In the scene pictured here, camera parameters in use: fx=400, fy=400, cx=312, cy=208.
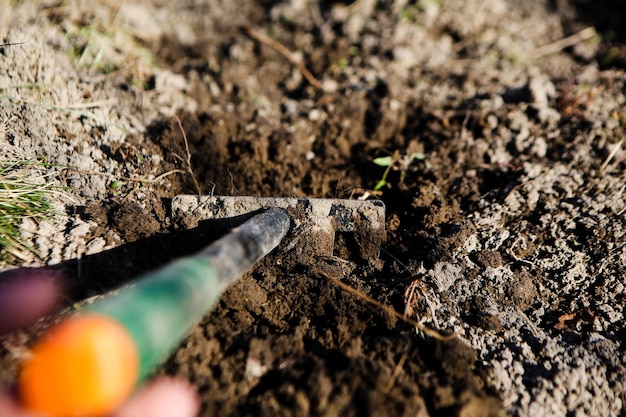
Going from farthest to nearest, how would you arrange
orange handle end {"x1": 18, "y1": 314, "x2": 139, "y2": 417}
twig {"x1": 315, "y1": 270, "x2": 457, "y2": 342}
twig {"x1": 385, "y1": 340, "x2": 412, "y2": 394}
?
twig {"x1": 315, "y1": 270, "x2": 457, "y2": 342} → twig {"x1": 385, "y1": 340, "x2": 412, "y2": 394} → orange handle end {"x1": 18, "y1": 314, "x2": 139, "y2": 417}

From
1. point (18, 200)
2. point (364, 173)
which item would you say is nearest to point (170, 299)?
point (18, 200)

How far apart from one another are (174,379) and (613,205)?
2580 millimetres

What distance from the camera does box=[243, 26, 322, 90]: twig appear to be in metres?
3.31

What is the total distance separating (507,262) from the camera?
89.4 inches

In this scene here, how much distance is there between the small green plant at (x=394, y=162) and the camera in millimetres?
2651

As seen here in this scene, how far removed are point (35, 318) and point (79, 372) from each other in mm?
1042

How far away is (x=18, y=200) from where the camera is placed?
212cm

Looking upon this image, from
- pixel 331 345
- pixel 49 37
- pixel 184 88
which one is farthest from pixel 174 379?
pixel 49 37

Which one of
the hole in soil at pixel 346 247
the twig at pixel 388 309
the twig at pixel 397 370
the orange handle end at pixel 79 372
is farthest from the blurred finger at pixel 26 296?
the twig at pixel 397 370

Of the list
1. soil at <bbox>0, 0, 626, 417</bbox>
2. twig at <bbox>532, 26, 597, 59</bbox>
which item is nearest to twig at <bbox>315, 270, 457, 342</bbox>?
soil at <bbox>0, 0, 626, 417</bbox>

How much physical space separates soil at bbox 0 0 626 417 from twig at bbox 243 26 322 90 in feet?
0.19

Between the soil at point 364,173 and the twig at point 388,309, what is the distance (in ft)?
0.07

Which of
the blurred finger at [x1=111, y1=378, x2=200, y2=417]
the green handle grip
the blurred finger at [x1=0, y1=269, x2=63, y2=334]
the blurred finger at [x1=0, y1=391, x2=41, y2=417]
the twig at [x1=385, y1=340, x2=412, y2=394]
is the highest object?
the green handle grip

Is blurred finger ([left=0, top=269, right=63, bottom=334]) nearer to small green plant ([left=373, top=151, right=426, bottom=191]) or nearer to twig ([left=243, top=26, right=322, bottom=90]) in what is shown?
small green plant ([left=373, top=151, right=426, bottom=191])
